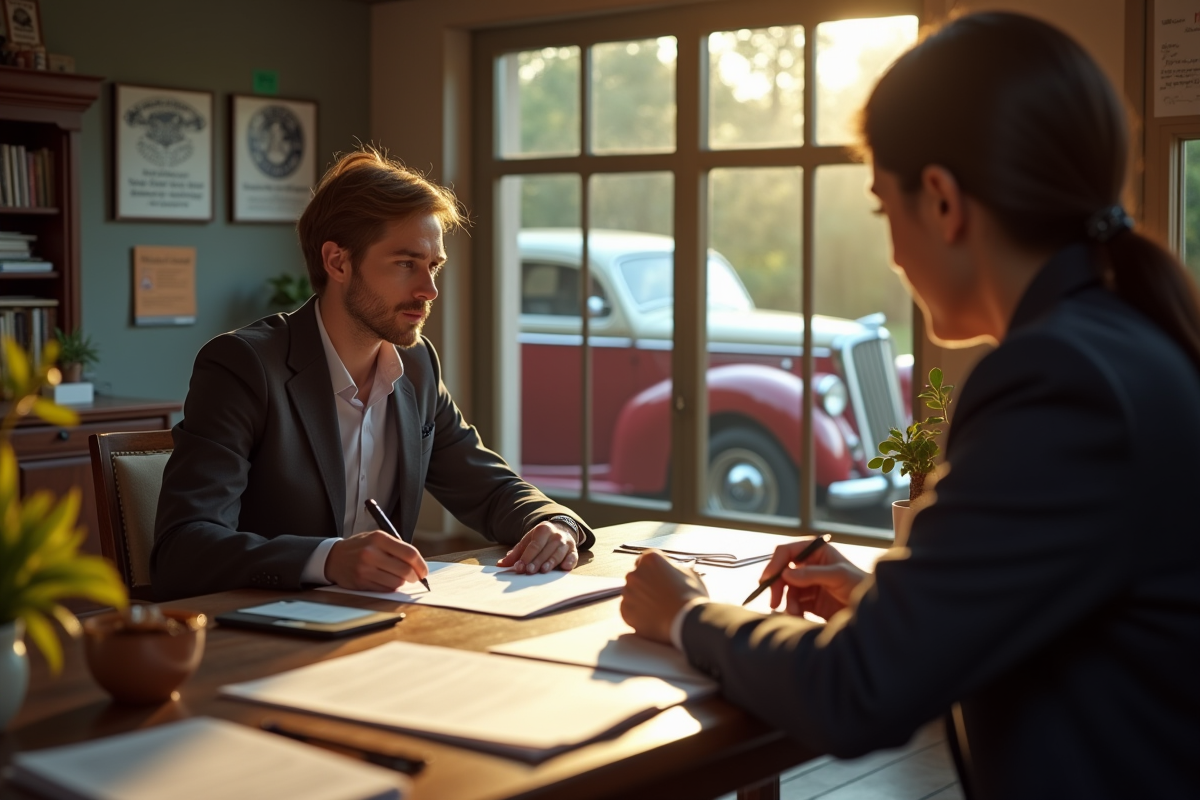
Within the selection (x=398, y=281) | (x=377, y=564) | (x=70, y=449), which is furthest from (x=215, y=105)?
(x=377, y=564)

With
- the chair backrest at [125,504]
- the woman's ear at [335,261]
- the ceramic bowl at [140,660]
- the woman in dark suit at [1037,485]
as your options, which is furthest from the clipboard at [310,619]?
the woman's ear at [335,261]

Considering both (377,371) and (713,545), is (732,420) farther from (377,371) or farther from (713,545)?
(713,545)

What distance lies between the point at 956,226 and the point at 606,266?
16.1 feet

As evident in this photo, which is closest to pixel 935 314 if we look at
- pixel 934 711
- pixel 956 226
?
pixel 956 226

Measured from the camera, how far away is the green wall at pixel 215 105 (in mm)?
5270

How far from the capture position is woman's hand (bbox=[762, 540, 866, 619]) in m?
1.56

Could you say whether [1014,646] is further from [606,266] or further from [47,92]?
[606,266]

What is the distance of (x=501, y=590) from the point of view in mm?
1823

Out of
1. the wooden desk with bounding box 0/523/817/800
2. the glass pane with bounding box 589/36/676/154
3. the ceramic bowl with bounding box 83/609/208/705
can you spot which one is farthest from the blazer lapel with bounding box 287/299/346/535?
the glass pane with bounding box 589/36/676/154

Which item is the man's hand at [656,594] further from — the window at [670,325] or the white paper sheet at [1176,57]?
the window at [670,325]

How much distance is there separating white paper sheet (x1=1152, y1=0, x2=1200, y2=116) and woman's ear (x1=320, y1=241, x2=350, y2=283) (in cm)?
274

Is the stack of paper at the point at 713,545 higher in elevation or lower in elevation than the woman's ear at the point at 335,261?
lower

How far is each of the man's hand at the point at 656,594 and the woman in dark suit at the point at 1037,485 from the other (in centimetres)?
26

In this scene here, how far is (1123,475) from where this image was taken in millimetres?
1009
